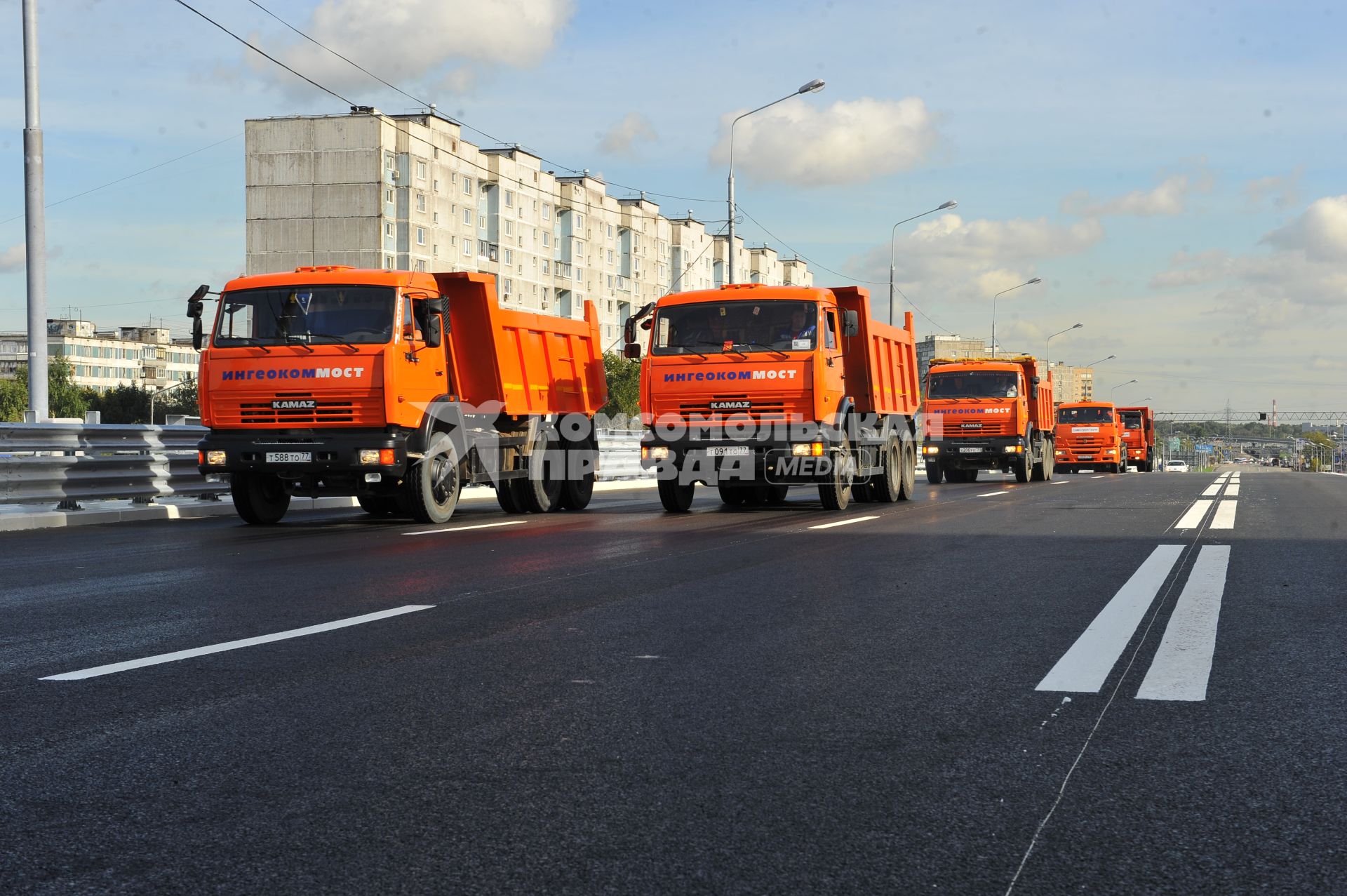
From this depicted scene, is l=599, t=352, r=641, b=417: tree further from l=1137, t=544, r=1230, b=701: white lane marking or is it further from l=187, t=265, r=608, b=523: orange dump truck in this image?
l=1137, t=544, r=1230, b=701: white lane marking

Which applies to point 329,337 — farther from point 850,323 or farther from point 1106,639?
point 1106,639

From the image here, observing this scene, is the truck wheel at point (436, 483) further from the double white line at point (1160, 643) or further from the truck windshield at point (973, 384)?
the truck windshield at point (973, 384)

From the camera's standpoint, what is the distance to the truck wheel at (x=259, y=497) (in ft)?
50.9

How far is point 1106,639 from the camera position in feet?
20.5

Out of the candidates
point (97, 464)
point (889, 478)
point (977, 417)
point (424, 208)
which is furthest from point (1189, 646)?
point (424, 208)

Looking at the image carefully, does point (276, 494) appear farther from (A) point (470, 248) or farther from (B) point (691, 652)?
(A) point (470, 248)

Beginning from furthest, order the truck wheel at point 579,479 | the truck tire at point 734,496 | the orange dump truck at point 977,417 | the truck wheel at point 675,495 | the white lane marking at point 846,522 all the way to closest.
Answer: the orange dump truck at point 977,417 < the truck tire at point 734,496 < the truck wheel at point 579,479 < the truck wheel at point 675,495 < the white lane marking at point 846,522

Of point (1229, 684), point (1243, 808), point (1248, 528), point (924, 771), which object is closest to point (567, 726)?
point (924, 771)

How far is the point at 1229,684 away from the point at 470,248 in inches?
3329

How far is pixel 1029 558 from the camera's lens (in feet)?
33.8

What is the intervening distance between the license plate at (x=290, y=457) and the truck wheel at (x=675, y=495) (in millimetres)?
4774

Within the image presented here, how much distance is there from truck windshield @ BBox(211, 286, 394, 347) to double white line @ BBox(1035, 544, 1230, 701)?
29.0ft

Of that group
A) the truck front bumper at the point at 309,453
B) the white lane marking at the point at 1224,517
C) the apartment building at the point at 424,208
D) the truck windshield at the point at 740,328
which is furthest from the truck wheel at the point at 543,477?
the apartment building at the point at 424,208

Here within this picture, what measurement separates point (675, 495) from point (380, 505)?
3.85 m
